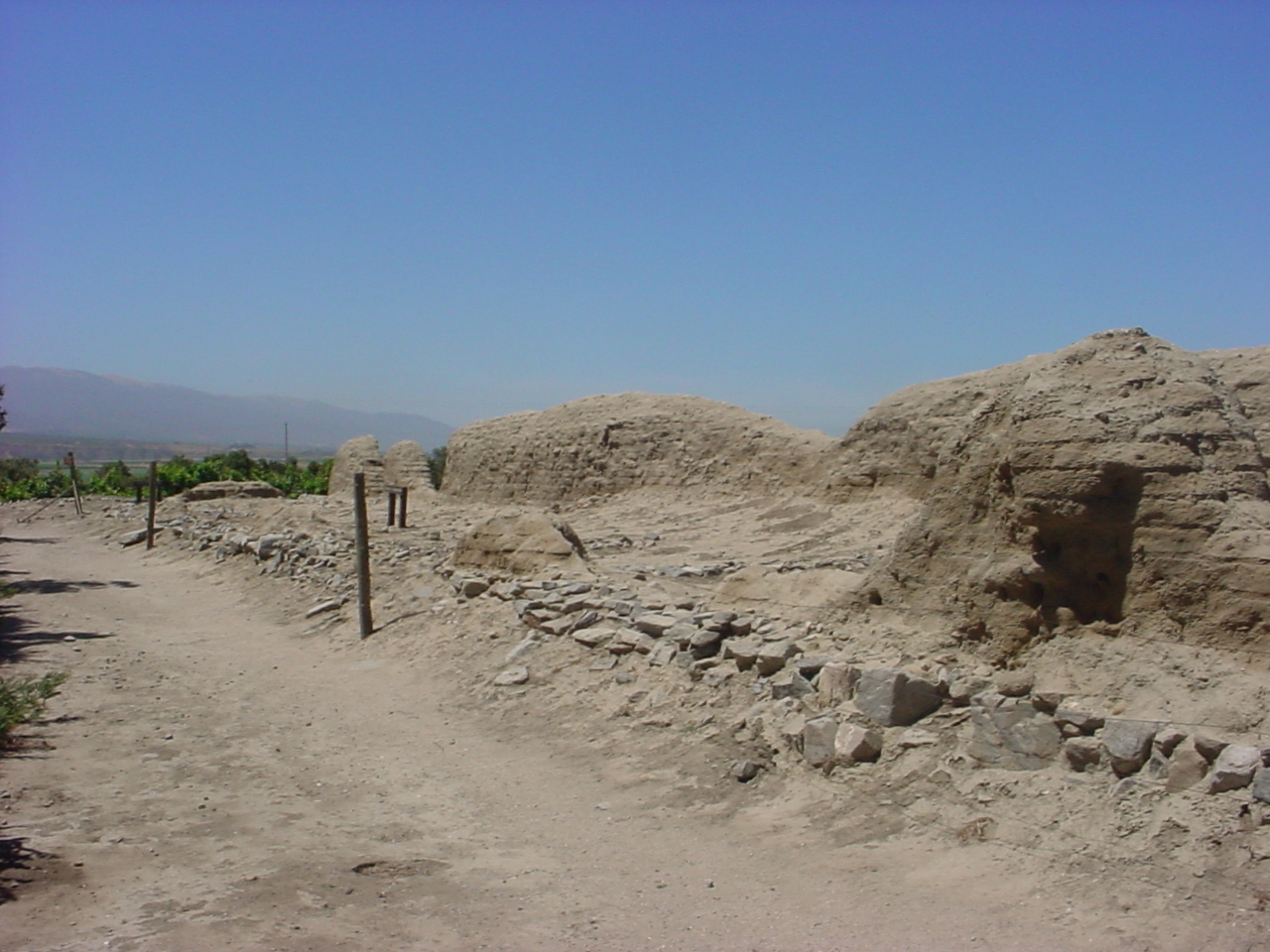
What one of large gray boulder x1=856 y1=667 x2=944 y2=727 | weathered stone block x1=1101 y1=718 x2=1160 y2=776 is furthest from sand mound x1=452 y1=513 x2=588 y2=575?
weathered stone block x1=1101 y1=718 x2=1160 y2=776

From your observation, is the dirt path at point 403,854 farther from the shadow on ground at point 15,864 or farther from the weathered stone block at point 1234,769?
the weathered stone block at point 1234,769

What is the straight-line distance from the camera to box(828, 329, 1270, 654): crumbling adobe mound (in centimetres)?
536

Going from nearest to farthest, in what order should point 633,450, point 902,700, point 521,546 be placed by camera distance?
point 902,700, point 521,546, point 633,450

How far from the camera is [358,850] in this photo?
18.8 feet

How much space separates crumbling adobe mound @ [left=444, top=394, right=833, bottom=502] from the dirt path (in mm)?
11285

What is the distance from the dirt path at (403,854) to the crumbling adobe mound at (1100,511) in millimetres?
1799

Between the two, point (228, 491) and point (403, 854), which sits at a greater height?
point (228, 491)

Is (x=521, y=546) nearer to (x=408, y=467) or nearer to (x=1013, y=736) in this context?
(x=1013, y=736)

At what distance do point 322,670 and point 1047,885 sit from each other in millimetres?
7951

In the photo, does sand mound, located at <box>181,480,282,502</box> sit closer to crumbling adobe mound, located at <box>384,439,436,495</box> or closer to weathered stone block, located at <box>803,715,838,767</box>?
crumbling adobe mound, located at <box>384,439,436,495</box>

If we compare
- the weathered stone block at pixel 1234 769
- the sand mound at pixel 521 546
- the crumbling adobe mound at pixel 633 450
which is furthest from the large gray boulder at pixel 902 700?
the crumbling adobe mound at pixel 633 450

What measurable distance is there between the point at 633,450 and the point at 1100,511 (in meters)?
16.2

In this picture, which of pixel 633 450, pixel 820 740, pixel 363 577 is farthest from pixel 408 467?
pixel 820 740

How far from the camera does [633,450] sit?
71.3 feet
